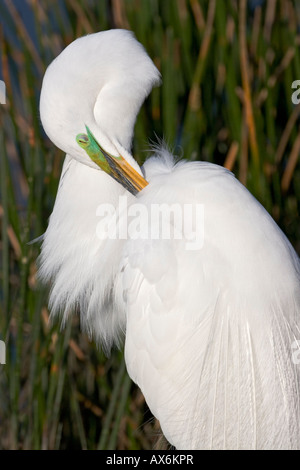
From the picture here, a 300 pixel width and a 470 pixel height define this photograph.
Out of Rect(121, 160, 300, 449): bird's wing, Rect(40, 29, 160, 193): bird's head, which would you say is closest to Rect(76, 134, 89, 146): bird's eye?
Rect(40, 29, 160, 193): bird's head

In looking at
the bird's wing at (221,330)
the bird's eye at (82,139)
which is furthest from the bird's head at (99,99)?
the bird's wing at (221,330)

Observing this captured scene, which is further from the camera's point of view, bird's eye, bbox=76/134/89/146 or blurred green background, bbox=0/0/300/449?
blurred green background, bbox=0/0/300/449

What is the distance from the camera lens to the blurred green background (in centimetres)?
142

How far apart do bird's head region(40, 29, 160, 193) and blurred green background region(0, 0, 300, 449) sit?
185mm

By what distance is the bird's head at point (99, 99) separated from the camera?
1.13m

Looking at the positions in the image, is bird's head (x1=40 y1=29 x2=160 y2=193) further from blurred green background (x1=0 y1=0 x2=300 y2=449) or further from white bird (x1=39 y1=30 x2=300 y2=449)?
blurred green background (x1=0 y1=0 x2=300 y2=449)

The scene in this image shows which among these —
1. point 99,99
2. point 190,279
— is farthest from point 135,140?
point 190,279

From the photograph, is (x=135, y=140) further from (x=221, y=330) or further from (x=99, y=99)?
(x=221, y=330)

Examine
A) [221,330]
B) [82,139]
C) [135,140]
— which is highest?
[82,139]

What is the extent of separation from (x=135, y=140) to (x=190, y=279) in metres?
0.49

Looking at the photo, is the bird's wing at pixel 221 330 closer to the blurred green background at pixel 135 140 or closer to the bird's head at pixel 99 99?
the bird's head at pixel 99 99

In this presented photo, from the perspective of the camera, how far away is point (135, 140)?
152cm

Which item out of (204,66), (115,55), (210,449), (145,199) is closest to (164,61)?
(204,66)

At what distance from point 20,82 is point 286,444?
0.98 metres
